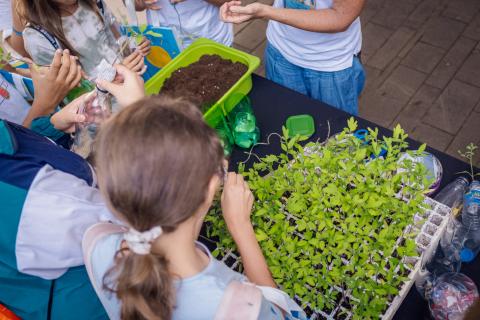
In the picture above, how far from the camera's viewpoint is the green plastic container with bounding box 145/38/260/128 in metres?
1.74

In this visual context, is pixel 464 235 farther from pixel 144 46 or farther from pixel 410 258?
pixel 144 46

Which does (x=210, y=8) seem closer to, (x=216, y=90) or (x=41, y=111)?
(x=216, y=90)

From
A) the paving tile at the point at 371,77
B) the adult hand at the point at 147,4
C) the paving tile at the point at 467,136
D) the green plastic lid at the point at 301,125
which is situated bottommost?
the paving tile at the point at 467,136

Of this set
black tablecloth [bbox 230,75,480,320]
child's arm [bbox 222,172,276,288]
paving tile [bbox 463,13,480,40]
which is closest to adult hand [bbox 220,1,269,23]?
black tablecloth [bbox 230,75,480,320]

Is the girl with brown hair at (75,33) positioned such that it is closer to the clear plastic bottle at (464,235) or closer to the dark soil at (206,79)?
the dark soil at (206,79)

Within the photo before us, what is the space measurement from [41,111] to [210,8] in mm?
1031

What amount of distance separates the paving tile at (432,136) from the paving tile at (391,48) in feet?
2.27

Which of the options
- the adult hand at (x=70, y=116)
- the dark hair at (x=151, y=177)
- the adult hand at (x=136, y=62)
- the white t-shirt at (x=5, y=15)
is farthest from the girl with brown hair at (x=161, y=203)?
the white t-shirt at (x=5, y=15)

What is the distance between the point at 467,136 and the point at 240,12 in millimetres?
2004

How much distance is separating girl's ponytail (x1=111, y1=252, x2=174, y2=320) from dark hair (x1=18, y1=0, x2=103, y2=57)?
4.31 ft

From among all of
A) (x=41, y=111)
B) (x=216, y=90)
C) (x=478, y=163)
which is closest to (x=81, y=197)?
(x=41, y=111)

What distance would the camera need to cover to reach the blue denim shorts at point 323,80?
206cm

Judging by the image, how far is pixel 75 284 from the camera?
1.17 metres

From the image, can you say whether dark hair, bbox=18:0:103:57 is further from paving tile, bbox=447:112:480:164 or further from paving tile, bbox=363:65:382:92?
paving tile, bbox=447:112:480:164
